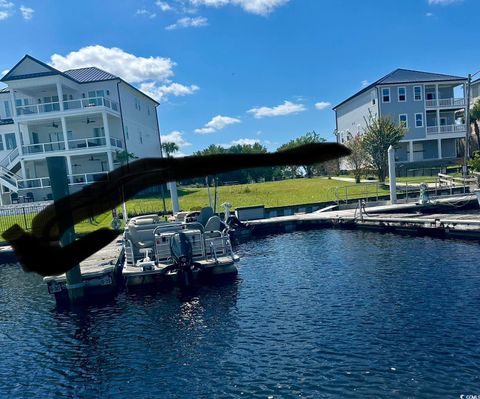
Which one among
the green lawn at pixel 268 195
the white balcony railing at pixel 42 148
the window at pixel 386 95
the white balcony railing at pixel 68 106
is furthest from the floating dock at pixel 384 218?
the window at pixel 386 95

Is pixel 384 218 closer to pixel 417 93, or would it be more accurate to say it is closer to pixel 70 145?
pixel 70 145

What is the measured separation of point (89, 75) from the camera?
43938mm

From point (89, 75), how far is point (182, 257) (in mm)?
36533

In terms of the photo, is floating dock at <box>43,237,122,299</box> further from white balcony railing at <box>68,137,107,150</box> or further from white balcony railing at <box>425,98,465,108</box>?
white balcony railing at <box>425,98,465,108</box>

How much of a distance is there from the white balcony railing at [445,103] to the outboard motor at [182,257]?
1852 inches

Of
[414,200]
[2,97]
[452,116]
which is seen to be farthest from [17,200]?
[452,116]

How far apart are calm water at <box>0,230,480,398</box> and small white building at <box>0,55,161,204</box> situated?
23612 millimetres

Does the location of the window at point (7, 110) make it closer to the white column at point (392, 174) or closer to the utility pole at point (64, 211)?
the utility pole at point (64, 211)

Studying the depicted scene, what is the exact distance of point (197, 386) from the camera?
748 centimetres

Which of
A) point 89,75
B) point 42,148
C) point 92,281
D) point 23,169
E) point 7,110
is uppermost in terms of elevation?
point 89,75

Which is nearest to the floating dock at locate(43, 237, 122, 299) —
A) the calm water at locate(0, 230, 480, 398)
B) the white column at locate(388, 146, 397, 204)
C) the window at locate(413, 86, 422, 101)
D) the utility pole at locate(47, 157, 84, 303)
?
the utility pole at locate(47, 157, 84, 303)

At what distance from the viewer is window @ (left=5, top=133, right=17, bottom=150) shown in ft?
140

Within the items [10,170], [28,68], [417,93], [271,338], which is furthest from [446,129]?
[10,170]

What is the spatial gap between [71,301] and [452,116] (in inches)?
2195
